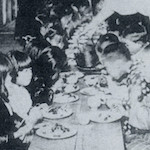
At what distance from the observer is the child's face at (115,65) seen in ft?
5.60

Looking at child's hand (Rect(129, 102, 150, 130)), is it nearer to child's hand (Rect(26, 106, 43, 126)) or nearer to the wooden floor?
child's hand (Rect(26, 106, 43, 126))

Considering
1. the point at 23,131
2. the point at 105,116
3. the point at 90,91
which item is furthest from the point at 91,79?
the point at 23,131

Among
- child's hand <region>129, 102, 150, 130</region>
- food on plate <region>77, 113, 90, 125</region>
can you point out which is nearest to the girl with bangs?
food on plate <region>77, 113, 90, 125</region>

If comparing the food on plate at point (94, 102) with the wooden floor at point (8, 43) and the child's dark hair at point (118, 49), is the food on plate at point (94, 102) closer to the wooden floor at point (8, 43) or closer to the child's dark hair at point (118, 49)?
the child's dark hair at point (118, 49)

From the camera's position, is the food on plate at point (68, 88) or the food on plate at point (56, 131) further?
the food on plate at point (68, 88)

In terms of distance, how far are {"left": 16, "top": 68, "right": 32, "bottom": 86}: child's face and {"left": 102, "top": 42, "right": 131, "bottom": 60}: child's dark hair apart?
375 millimetres

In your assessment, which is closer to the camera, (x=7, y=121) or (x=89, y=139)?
(x=89, y=139)

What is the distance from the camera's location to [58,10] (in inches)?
68.2

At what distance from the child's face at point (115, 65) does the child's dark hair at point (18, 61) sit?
0.37 meters

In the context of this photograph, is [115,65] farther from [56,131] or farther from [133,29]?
[56,131]

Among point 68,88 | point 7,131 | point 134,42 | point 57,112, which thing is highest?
point 134,42

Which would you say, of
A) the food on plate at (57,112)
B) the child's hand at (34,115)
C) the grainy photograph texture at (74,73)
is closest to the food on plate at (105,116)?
the grainy photograph texture at (74,73)

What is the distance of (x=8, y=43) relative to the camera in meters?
1.75

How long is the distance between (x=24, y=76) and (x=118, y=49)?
47 cm
